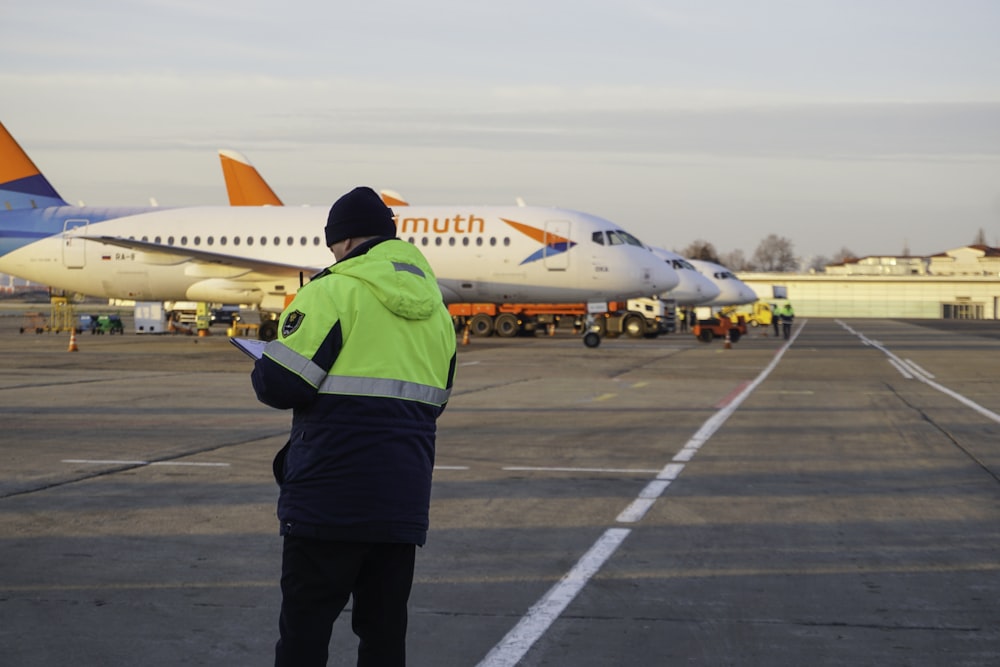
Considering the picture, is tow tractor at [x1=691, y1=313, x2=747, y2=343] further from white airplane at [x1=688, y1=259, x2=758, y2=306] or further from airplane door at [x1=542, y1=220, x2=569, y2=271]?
white airplane at [x1=688, y1=259, x2=758, y2=306]

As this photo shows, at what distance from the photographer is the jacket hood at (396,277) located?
420cm

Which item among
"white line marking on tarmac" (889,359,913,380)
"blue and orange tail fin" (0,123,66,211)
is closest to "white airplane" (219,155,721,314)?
"blue and orange tail fin" (0,123,66,211)

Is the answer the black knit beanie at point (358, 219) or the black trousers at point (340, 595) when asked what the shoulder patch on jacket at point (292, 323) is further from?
the black trousers at point (340, 595)


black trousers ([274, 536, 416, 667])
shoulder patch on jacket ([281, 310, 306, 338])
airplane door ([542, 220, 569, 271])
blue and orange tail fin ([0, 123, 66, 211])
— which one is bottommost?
black trousers ([274, 536, 416, 667])

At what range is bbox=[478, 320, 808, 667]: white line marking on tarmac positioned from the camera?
5.61 metres

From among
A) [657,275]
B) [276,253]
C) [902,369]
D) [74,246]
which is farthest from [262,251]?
[902,369]

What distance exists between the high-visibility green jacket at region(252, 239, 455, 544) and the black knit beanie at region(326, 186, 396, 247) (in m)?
0.14

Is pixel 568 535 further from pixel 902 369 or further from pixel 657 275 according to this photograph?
pixel 657 275

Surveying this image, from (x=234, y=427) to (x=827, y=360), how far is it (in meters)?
21.4

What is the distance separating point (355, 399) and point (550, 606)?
2628mm

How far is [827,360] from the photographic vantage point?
108 feet

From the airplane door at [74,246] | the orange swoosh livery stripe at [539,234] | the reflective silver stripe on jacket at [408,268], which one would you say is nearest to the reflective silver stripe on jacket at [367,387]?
the reflective silver stripe on jacket at [408,268]

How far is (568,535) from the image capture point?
8.36 m

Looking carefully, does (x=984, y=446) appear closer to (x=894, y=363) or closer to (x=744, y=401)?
(x=744, y=401)
